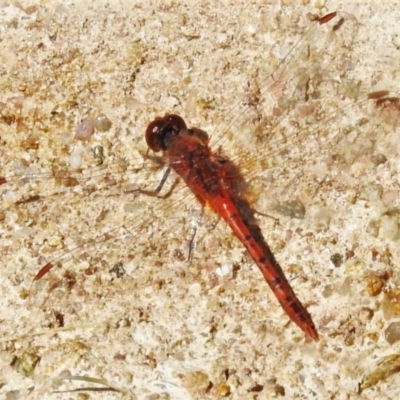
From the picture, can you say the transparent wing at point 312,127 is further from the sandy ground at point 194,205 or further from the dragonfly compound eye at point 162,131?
the dragonfly compound eye at point 162,131

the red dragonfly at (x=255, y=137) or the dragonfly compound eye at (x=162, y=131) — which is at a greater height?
the dragonfly compound eye at (x=162, y=131)

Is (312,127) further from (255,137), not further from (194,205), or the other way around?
(194,205)

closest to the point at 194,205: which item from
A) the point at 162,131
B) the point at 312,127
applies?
the point at 162,131

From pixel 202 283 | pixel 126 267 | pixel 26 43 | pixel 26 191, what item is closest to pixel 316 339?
pixel 202 283

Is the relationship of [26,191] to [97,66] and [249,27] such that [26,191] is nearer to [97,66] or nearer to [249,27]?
[97,66]

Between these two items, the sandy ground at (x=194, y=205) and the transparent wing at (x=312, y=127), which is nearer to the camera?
the sandy ground at (x=194, y=205)

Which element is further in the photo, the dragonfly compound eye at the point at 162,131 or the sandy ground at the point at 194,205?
the dragonfly compound eye at the point at 162,131

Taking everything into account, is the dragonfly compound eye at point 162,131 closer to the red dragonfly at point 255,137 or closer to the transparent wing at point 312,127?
the red dragonfly at point 255,137

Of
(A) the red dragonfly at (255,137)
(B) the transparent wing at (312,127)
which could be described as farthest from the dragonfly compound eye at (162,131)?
(B) the transparent wing at (312,127)

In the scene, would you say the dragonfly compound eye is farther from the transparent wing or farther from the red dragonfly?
the transparent wing

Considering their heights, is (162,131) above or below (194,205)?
above
